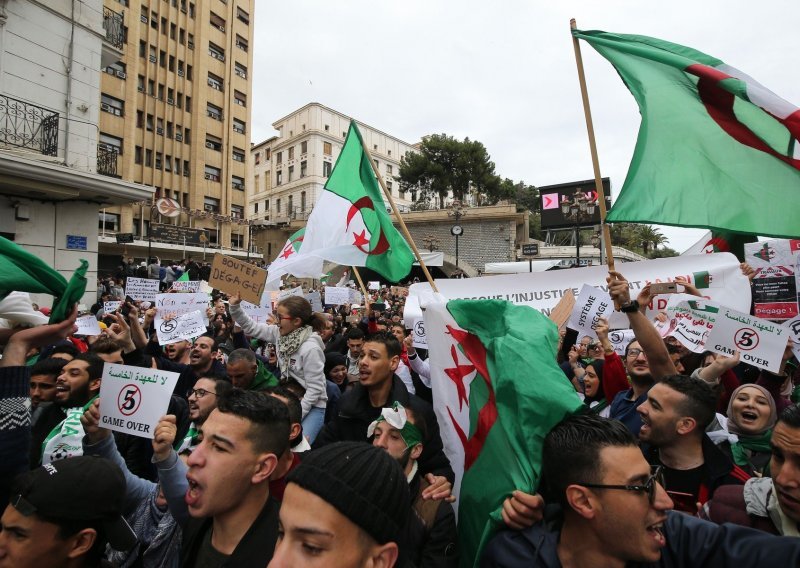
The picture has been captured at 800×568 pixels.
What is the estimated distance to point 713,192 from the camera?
9.65ft

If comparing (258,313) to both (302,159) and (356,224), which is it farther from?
(302,159)

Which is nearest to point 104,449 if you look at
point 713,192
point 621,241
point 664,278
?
point 713,192

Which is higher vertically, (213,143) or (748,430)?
(213,143)

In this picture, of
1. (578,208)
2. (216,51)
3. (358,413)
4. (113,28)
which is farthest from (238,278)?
(216,51)

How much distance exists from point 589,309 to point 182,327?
4.33m

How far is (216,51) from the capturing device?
120ft

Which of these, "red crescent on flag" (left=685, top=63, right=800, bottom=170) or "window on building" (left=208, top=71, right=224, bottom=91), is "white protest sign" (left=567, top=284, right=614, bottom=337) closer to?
"red crescent on flag" (left=685, top=63, right=800, bottom=170)

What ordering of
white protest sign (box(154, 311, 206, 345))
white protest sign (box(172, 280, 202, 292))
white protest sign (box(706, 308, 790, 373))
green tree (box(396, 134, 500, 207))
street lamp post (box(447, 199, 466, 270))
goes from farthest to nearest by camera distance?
1. green tree (box(396, 134, 500, 207))
2. street lamp post (box(447, 199, 466, 270))
3. white protest sign (box(172, 280, 202, 292))
4. white protest sign (box(154, 311, 206, 345))
5. white protest sign (box(706, 308, 790, 373))

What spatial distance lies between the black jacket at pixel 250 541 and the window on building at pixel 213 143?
37.4 m

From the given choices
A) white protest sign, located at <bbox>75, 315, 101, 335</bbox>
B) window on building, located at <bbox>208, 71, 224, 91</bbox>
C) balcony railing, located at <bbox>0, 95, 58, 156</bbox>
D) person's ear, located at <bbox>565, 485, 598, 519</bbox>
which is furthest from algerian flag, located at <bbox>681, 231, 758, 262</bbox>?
window on building, located at <bbox>208, 71, 224, 91</bbox>

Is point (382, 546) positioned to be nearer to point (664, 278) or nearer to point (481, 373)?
point (481, 373)

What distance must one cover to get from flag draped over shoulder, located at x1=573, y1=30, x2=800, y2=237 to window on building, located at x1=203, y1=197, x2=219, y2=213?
35.6 meters

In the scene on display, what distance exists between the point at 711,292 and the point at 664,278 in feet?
1.35

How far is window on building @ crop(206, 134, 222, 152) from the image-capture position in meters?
35.2
